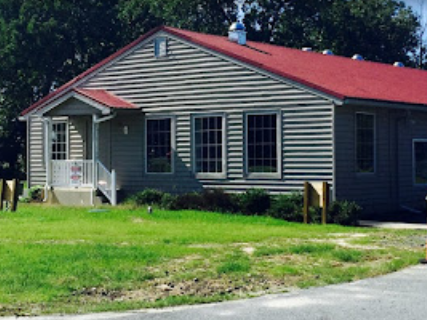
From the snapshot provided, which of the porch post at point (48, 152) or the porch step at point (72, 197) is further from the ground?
the porch post at point (48, 152)

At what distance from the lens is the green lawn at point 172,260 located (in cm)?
927

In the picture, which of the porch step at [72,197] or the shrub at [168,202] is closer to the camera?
the shrub at [168,202]

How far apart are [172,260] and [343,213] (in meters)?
7.35

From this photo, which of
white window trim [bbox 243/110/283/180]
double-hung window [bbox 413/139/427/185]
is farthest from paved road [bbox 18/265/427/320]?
double-hung window [bbox 413/139/427/185]

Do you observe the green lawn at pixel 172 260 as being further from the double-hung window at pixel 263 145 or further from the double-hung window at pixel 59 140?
the double-hung window at pixel 59 140

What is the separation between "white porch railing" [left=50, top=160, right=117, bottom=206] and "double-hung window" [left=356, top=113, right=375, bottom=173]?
7.25m

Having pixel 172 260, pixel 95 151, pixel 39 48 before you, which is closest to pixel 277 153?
pixel 95 151

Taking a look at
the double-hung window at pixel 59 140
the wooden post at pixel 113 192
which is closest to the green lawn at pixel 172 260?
the wooden post at pixel 113 192

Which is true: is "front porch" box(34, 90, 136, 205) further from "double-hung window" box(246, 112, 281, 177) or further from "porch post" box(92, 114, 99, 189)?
"double-hung window" box(246, 112, 281, 177)

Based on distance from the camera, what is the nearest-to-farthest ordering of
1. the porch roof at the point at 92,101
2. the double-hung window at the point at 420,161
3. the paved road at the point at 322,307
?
the paved road at the point at 322,307, the double-hung window at the point at 420,161, the porch roof at the point at 92,101

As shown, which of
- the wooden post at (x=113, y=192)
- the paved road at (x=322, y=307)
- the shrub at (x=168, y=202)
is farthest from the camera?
the wooden post at (x=113, y=192)

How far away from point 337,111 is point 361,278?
391 inches

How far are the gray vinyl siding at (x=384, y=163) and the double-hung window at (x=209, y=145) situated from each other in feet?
11.8

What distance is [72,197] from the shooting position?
2448cm
